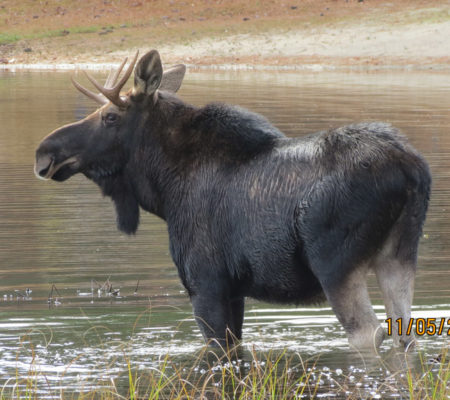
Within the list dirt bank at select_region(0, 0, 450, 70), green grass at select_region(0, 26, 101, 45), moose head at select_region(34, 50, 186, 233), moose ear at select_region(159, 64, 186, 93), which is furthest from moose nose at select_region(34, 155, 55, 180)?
green grass at select_region(0, 26, 101, 45)

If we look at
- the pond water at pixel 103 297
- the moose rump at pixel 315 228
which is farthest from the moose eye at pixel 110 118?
the pond water at pixel 103 297

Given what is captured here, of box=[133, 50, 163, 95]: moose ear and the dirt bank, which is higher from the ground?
box=[133, 50, 163, 95]: moose ear

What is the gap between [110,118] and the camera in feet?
22.8

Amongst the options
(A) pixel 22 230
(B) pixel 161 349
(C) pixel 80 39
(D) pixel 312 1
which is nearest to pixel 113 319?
(B) pixel 161 349

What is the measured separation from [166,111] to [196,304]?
126 centimetres

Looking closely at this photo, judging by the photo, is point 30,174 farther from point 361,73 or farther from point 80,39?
point 80,39

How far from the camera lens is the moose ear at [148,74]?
6664 mm

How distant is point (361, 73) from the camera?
37094 mm

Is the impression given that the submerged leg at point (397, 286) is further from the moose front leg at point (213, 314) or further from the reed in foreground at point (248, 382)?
the moose front leg at point (213, 314)

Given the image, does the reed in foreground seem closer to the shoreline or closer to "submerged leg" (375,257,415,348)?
"submerged leg" (375,257,415,348)

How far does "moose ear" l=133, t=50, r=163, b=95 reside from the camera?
21.9 ft
